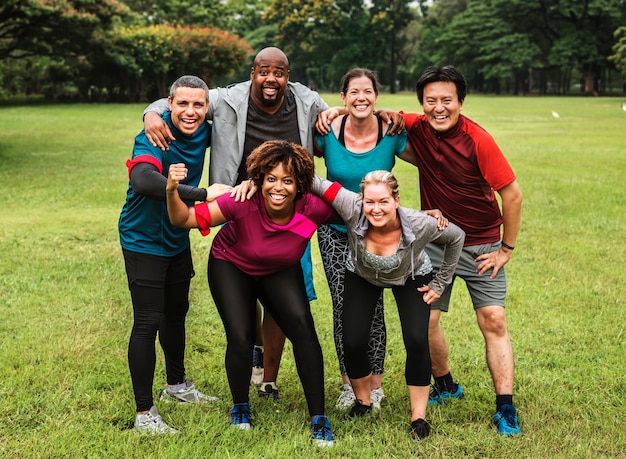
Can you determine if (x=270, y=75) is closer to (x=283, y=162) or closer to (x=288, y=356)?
(x=283, y=162)

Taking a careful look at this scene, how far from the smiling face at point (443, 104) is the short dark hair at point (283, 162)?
75 centimetres

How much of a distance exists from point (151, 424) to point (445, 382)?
181cm

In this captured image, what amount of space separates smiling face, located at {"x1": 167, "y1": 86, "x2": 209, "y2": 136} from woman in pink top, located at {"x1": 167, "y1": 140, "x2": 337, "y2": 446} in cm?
39

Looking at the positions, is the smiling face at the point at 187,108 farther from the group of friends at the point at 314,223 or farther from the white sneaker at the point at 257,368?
the white sneaker at the point at 257,368

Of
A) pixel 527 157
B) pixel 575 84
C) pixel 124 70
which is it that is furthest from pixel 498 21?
pixel 527 157

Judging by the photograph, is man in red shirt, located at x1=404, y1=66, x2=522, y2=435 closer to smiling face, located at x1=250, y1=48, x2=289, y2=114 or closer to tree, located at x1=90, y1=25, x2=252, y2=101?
smiling face, located at x1=250, y1=48, x2=289, y2=114

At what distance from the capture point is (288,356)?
516 cm

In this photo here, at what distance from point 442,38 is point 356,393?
199 ft

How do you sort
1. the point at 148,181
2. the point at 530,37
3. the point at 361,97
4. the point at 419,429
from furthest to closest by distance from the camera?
the point at 530,37, the point at 361,97, the point at 419,429, the point at 148,181

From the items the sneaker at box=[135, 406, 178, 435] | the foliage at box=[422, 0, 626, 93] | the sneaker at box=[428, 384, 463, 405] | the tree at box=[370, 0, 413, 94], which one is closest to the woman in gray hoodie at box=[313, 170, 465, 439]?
the sneaker at box=[428, 384, 463, 405]

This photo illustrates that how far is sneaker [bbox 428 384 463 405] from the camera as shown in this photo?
4.33 m

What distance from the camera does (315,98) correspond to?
14.0ft

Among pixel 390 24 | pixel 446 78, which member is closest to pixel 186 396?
pixel 446 78

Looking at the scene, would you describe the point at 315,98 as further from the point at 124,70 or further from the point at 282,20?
the point at 282,20
